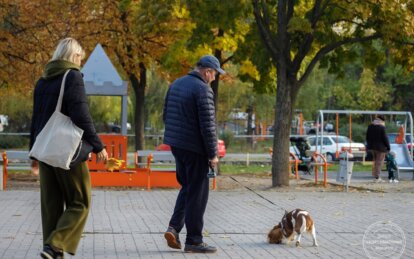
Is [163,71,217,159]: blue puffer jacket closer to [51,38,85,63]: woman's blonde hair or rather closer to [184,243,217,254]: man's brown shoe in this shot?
[184,243,217,254]: man's brown shoe

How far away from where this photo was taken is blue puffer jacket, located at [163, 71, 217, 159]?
8906 millimetres

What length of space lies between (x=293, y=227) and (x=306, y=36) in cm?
1081

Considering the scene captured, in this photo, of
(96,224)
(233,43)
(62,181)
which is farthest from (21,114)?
(62,181)

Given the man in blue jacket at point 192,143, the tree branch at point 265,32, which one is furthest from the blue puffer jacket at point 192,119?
the tree branch at point 265,32

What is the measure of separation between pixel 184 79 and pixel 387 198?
29.0 feet

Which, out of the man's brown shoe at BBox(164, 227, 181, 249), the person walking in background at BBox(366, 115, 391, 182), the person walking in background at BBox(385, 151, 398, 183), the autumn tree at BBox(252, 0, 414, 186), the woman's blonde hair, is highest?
the autumn tree at BBox(252, 0, 414, 186)

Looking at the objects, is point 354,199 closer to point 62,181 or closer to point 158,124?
point 62,181

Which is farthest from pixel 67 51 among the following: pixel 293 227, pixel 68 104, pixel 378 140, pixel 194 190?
pixel 378 140

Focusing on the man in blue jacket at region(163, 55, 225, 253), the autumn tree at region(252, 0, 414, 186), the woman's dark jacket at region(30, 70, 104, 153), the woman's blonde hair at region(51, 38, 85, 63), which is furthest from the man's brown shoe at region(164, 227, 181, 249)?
the autumn tree at region(252, 0, 414, 186)

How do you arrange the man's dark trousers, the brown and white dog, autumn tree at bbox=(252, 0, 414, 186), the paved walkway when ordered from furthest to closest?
autumn tree at bbox=(252, 0, 414, 186), the brown and white dog, the paved walkway, the man's dark trousers

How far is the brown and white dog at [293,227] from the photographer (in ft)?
31.3

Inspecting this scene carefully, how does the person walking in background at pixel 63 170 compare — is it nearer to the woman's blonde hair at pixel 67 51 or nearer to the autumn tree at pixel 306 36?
the woman's blonde hair at pixel 67 51

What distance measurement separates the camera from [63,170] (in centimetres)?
768

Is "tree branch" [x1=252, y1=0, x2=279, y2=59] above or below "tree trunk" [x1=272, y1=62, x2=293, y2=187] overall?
above
